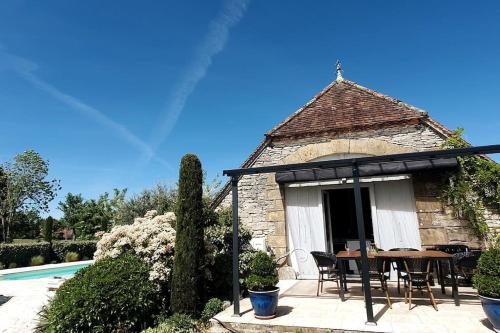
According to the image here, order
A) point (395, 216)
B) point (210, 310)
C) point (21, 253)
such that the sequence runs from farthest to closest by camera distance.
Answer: point (21, 253)
point (395, 216)
point (210, 310)

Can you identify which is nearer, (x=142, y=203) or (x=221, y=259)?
(x=221, y=259)

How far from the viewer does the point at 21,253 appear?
834 inches

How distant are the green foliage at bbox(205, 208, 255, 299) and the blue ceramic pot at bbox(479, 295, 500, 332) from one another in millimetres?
5422

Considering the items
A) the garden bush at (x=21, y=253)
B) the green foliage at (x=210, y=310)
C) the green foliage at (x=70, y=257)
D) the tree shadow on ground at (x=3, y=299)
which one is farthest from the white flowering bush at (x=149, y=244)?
the green foliage at (x=70, y=257)

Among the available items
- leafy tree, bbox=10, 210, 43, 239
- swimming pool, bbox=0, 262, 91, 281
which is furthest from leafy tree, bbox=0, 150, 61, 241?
swimming pool, bbox=0, 262, 91, 281

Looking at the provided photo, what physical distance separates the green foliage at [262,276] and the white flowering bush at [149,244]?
2244mm

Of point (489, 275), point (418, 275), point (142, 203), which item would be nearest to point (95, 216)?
point (142, 203)

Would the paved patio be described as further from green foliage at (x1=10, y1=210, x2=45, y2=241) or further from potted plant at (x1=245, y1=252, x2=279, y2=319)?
green foliage at (x1=10, y1=210, x2=45, y2=241)

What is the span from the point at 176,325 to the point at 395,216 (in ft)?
22.7

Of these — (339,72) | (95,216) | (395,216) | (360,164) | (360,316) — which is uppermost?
(339,72)

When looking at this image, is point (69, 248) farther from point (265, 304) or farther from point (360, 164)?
point (360, 164)

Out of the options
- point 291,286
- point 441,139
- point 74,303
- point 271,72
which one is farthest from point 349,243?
point 74,303

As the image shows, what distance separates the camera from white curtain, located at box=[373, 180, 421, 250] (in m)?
8.80

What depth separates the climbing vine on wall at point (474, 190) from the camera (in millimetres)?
8008
